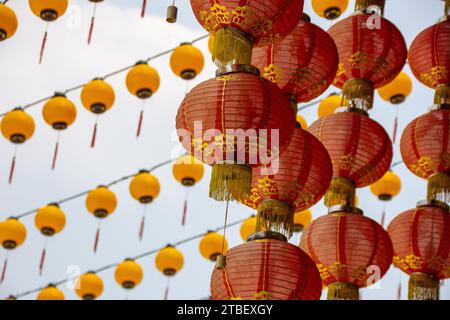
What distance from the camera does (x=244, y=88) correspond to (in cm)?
448

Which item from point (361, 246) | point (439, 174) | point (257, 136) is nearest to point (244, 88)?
point (257, 136)

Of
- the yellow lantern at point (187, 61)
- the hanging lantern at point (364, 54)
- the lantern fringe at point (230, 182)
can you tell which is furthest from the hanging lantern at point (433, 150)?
the yellow lantern at point (187, 61)

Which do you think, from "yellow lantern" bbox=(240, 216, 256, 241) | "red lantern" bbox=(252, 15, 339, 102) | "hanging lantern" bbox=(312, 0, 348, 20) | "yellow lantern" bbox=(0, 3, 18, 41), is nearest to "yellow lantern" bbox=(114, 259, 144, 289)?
"yellow lantern" bbox=(240, 216, 256, 241)

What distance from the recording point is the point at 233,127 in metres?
4.41

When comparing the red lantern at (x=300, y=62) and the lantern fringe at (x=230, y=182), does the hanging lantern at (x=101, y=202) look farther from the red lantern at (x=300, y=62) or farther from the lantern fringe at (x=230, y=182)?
the lantern fringe at (x=230, y=182)

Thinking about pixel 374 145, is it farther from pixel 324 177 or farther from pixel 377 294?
pixel 377 294

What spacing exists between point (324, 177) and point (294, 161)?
16 cm

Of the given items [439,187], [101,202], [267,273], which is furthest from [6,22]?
[267,273]

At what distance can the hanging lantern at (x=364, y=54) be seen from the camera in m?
5.87

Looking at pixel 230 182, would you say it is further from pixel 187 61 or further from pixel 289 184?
pixel 187 61

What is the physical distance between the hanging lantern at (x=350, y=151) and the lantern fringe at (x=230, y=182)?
1.26 meters

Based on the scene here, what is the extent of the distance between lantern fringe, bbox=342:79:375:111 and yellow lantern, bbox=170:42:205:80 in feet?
7.82

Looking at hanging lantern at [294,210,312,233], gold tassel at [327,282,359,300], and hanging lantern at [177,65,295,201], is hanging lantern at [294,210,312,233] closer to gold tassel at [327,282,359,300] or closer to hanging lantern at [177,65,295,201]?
gold tassel at [327,282,359,300]

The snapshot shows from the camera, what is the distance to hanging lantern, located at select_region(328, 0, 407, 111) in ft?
19.2
